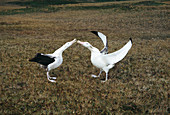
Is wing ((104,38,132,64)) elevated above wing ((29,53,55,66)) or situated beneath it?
elevated above

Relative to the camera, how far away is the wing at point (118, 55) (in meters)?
6.07

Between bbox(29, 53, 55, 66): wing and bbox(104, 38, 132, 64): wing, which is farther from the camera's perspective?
bbox(29, 53, 55, 66): wing

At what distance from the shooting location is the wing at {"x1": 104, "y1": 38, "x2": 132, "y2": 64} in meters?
6.07

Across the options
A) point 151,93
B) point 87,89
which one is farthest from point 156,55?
point 87,89

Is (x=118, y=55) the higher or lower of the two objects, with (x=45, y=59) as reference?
higher

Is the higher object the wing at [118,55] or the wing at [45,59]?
the wing at [118,55]

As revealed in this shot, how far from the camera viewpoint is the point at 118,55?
6129 mm

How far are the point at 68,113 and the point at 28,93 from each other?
1758mm

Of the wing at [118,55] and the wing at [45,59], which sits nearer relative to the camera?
the wing at [118,55]

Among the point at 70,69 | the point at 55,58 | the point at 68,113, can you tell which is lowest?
the point at 68,113

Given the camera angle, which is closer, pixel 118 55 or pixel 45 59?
pixel 118 55

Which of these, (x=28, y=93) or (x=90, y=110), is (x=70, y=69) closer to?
(x=28, y=93)

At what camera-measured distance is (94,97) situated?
5797 mm

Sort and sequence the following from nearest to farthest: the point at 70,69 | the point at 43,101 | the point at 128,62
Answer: the point at 43,101
the point at 70,69
the point at 128,62
